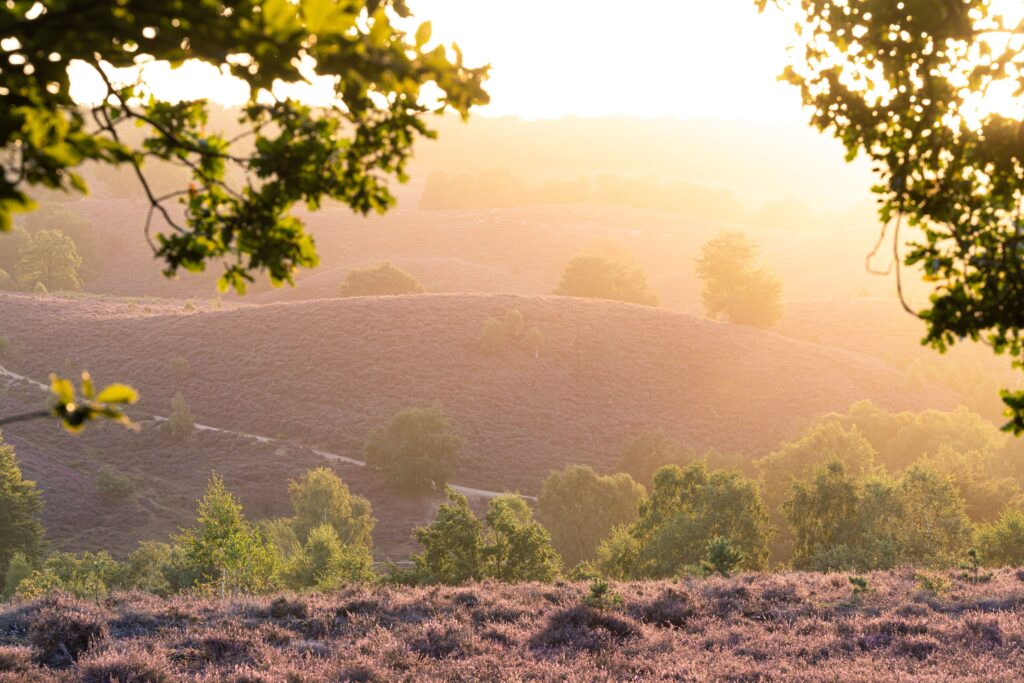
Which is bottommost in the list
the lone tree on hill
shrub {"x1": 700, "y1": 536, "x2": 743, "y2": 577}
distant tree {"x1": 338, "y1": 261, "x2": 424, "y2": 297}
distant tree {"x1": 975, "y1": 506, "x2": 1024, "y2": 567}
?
distant tree {"x1": 975, "y1": 506, "x2": 1024, "y2": 567}

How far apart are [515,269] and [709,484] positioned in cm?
9410

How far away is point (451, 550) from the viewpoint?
27109mm

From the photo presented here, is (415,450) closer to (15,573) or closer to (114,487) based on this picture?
(114,487)

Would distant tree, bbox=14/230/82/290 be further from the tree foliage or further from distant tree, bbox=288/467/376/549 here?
the tree foliage

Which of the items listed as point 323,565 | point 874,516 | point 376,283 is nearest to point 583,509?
point 874,516

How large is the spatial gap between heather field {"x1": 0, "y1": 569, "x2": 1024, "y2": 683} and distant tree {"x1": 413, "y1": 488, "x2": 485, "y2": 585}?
868 centimetres

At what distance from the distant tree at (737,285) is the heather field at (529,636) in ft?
219

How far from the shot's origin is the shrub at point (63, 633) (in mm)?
12828

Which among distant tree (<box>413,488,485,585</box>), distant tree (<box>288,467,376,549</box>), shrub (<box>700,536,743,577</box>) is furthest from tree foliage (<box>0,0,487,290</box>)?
distant tree (<box>288,467,376,549</box>)

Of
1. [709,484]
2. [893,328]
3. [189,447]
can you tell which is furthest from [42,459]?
[893,328]

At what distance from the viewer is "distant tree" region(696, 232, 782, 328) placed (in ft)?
271

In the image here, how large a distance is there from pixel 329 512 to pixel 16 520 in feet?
50.0

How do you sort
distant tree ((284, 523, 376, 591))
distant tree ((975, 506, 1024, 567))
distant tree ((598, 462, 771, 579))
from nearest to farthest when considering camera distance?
1. distant tree ((284, 523, 376, 591))
2. distant tree ((975, 506, 1024, 567))
3. distant tree ((598, 462, 771, 579))

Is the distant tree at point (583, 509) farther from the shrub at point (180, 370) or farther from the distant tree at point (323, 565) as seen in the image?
the shrub at point (180, 370)
